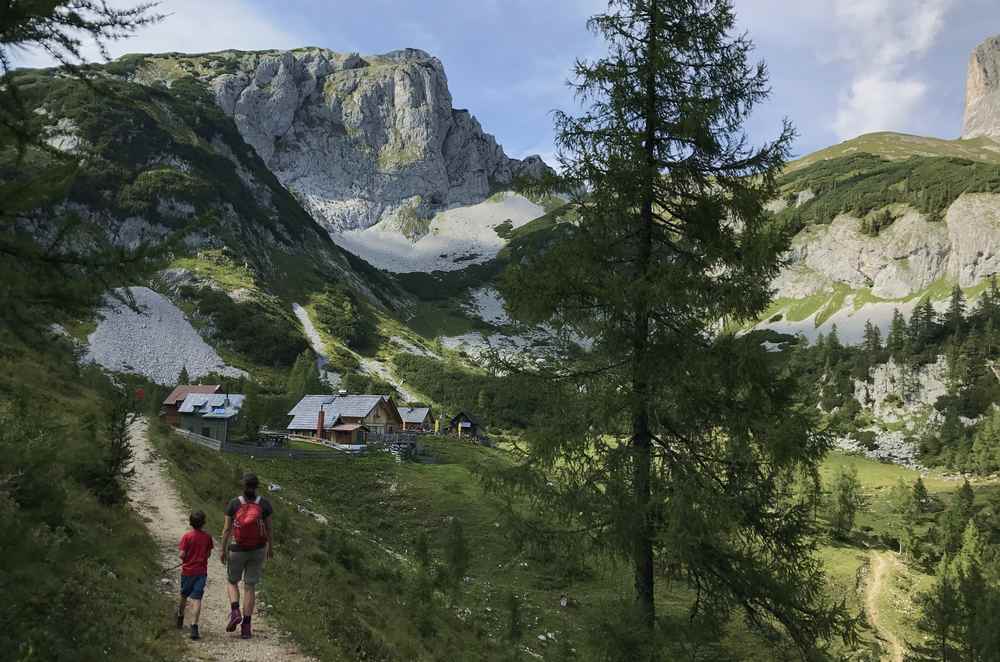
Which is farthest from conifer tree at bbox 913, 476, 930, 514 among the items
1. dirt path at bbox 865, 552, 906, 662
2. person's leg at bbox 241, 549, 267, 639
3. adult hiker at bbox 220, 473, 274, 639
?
adult hiker at bbox 220, 473, 274, 639

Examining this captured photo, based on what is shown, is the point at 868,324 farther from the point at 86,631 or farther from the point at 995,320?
the point at 86,631

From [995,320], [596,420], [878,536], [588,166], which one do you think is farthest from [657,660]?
[995,320]

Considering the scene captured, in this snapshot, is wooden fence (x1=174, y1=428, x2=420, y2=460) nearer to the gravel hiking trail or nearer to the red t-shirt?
the gravel hiking trail

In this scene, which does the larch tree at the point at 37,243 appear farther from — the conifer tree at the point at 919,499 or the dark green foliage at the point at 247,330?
the dark green foliage at the point at 247,330

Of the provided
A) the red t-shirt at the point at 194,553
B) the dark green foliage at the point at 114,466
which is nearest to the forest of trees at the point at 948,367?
the dark green foliage at the point at 114,466

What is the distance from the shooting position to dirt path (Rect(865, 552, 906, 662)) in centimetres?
3853

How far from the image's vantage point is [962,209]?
194 metres

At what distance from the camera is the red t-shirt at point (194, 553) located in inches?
401

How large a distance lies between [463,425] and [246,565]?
92.9 metres

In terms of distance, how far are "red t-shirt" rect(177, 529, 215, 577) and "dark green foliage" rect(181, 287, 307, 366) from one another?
115 meters

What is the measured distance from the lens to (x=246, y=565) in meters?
10.2

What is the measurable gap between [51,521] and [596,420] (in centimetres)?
982

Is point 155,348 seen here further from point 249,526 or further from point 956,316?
point 956,316

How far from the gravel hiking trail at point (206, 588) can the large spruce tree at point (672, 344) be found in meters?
5.31
